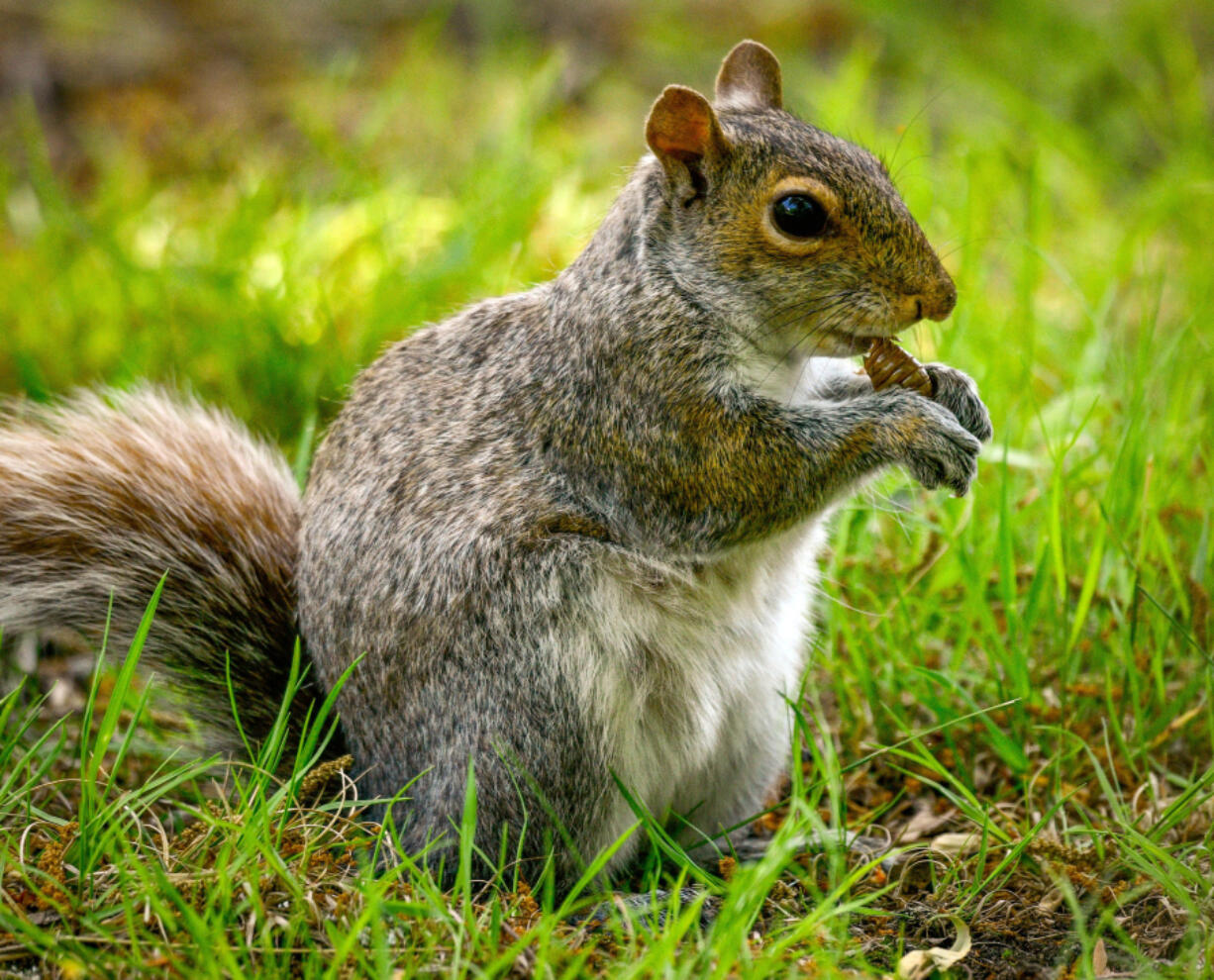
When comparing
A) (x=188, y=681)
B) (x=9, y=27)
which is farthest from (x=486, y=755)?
(x=9, y=27)

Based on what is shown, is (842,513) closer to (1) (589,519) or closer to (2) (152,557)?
(1) (589,519)

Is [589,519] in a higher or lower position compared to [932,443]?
lower

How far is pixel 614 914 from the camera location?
1.89 m

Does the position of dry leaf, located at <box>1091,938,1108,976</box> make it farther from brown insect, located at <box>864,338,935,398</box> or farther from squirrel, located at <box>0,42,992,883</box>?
brown insect, located at <box>864,338,935,398</box>

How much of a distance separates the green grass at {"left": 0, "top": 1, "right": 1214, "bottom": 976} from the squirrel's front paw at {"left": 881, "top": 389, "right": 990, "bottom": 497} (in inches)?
10.9

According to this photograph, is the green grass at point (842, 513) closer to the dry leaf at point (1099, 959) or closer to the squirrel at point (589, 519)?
the dry leaf at point (1099, 959)

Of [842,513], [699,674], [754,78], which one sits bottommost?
[699,674]

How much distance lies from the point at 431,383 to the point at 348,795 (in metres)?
0.78

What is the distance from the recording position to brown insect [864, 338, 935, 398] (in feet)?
7.79

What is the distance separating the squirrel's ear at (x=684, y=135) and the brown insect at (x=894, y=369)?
1.45ft

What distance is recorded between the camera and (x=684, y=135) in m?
2.26

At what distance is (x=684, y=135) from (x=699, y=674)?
936 mm

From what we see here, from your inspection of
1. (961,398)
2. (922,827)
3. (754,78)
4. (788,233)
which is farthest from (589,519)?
(754,78)

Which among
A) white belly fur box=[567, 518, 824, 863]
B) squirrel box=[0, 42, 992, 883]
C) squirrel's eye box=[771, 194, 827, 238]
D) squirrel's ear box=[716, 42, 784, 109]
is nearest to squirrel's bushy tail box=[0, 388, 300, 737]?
squirrel box=[0, 42, 992, 883]
